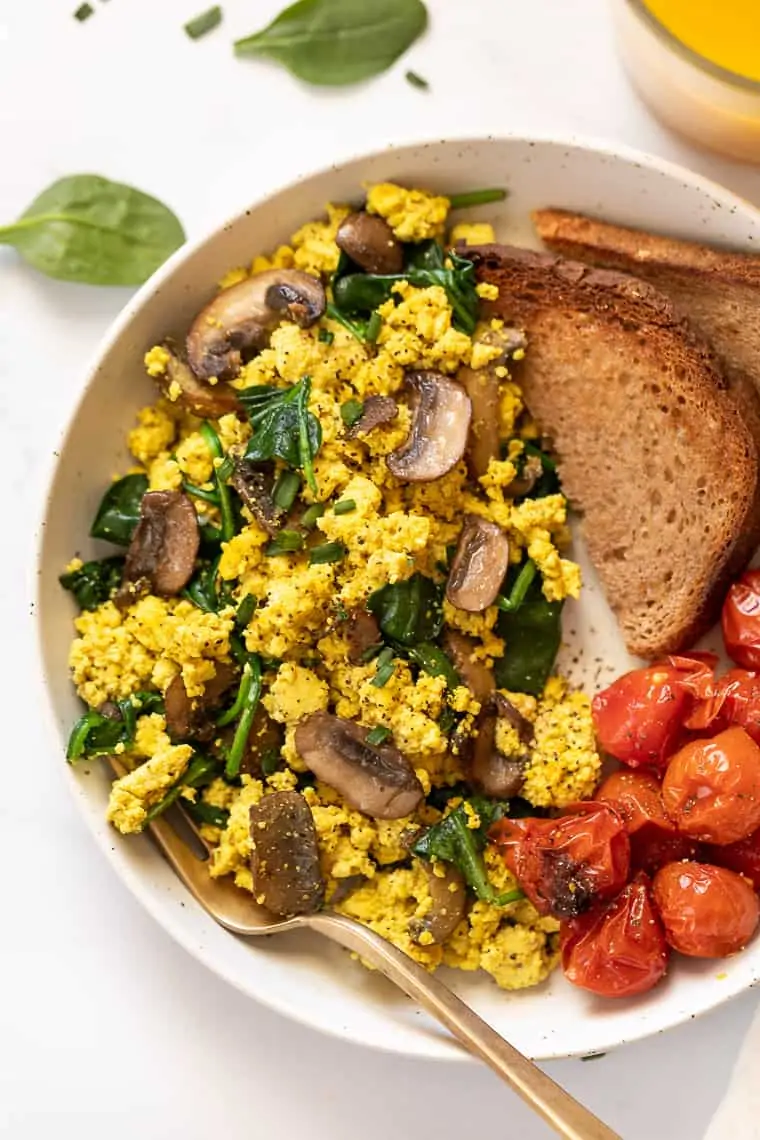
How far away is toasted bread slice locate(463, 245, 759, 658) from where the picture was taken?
2295 mm

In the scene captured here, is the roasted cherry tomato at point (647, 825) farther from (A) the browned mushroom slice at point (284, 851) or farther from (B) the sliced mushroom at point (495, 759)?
(A) the browned mushroom slice at point (284, 851)

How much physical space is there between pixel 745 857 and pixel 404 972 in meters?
0.69

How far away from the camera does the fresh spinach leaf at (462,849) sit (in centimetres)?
227

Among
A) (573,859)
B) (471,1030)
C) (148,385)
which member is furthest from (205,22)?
(471,1030)

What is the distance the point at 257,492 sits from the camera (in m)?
2.26

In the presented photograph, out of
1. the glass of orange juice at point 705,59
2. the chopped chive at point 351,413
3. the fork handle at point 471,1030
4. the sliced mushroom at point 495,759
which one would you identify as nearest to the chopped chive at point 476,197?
the glass of orange juice at point 705,59

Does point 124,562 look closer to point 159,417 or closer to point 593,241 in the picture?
point 159,417

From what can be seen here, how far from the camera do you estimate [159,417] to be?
2420 mm

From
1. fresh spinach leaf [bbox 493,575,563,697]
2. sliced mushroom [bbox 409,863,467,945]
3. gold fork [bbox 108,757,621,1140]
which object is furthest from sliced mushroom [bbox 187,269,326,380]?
sliced mushroom [bbox 409,863,467,945]

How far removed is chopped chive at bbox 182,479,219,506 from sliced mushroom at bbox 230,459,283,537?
7cm

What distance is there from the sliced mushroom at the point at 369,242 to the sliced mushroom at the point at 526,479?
1.57 feet

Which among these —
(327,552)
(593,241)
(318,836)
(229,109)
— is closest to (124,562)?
(327,552)

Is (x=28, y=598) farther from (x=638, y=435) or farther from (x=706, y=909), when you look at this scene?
(x=706, y=909)

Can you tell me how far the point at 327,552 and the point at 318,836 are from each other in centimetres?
55
